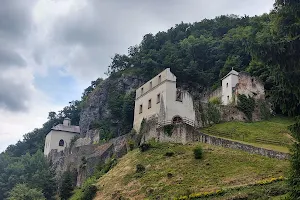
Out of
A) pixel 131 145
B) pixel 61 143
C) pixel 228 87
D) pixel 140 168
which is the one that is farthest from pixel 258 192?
pixel 61 143

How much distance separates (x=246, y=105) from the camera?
53156 mm

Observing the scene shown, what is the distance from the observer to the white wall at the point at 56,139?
74.9 m

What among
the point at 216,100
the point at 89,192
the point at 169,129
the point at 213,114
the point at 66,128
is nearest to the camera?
the point at 89,192

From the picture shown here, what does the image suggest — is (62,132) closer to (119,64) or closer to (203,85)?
(119,64)

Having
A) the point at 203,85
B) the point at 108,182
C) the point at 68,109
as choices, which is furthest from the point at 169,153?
the point at 68,109

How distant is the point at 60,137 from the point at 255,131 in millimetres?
40428

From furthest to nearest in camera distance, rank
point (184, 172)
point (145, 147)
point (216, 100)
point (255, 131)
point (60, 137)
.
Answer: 1. point (60, 137)
2. point (216, 100)
3. point (255, 131)
4. point (145, 147)
5. point (184, 172)

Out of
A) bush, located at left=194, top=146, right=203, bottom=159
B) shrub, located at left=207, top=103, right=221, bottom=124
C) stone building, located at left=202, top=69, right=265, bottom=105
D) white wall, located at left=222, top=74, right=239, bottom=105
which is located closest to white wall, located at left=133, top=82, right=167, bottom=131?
shrub, located at left=207, top=103, right=221, bottom=124

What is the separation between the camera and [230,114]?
5197 centimetres

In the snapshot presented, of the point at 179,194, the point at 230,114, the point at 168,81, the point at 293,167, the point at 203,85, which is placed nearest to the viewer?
the point at 293,167

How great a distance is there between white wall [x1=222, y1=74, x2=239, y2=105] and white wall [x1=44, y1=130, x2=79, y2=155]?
30.8 m

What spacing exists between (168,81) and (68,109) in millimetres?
53845

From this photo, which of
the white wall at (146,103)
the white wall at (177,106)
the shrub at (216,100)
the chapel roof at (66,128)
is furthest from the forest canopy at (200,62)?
the white wall at (146,103)

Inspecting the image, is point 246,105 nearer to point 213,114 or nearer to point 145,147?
point 213,114
